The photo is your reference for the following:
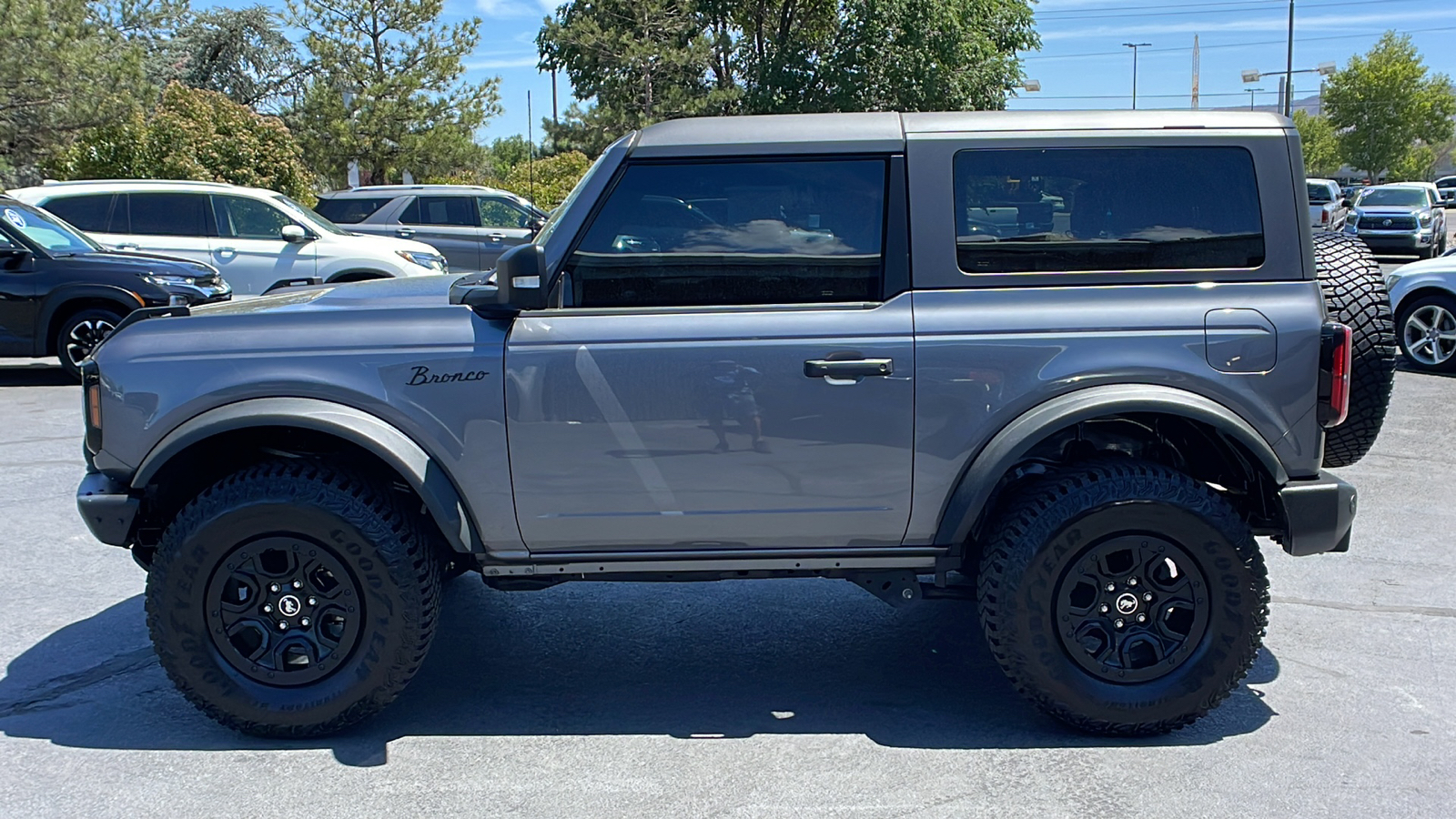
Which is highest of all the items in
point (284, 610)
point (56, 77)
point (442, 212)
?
point (56, 77)

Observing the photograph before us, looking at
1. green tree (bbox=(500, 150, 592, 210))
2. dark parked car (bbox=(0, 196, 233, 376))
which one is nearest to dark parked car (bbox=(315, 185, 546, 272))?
dark parked car (bbox=(0, 196, 233, 376))

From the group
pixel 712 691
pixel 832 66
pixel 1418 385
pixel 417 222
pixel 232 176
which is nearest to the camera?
pixel 712 691

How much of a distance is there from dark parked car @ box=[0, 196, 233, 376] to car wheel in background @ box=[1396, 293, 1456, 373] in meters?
11.0

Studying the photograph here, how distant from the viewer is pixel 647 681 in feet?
15.2

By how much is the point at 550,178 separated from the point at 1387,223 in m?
18.9

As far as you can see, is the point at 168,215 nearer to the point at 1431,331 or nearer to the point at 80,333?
the point at 80,333

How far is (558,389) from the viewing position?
3.96 metres

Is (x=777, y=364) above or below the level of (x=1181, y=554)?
above

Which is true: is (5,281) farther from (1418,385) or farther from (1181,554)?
(1418,385)

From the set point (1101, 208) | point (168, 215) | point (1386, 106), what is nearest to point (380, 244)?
point (168, 215)

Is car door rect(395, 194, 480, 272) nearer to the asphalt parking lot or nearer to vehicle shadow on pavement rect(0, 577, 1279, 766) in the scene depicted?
the asphalt parking lot

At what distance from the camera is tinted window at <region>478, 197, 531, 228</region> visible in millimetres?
18297

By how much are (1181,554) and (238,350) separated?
312 cm

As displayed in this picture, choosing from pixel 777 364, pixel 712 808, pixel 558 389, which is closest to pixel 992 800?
pixel 712 808
